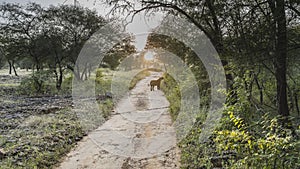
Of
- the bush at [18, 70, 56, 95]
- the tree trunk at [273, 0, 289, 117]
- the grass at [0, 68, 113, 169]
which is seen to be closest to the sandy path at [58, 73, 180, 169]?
the grass at [0, 68, 113, 169]

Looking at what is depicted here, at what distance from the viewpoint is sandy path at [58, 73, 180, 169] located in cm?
410

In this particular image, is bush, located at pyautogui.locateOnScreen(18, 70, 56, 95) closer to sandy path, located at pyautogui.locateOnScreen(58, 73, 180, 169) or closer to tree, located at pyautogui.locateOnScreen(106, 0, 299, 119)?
sandy path, located at pyautogui.locateOnScreen(58, 73, 180, 169)

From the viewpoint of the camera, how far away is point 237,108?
3752 millimetres

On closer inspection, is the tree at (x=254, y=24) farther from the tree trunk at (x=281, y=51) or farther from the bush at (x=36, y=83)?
the bush at (x=36, y=83)

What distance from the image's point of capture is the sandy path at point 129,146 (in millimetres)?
4098

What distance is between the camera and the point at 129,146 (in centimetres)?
494

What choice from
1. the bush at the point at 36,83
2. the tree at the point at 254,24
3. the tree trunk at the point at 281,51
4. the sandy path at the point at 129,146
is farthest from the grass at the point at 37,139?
the bush at the point at 36,83

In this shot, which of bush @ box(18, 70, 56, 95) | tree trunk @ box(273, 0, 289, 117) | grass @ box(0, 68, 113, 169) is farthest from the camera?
bush @ box(18, 70, 56, 95)

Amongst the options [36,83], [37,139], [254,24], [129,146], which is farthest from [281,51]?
[36,83]

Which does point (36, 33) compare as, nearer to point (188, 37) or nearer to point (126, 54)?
point (126, 54)

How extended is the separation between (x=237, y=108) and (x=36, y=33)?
48.4 ft

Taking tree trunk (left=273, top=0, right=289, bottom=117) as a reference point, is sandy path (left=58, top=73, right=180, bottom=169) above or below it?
below

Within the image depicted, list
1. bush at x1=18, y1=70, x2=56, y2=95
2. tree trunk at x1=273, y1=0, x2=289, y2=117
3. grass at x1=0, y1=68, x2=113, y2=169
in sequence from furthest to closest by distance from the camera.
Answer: bush at x1=18, y1=70, x2=56, y2=95, grass at x1=0, y1=68, x2=113, y2=169, tree trunk at x1=273, y1=0, x2=289, y2=117

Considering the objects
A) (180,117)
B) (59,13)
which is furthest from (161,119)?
(59,13)
